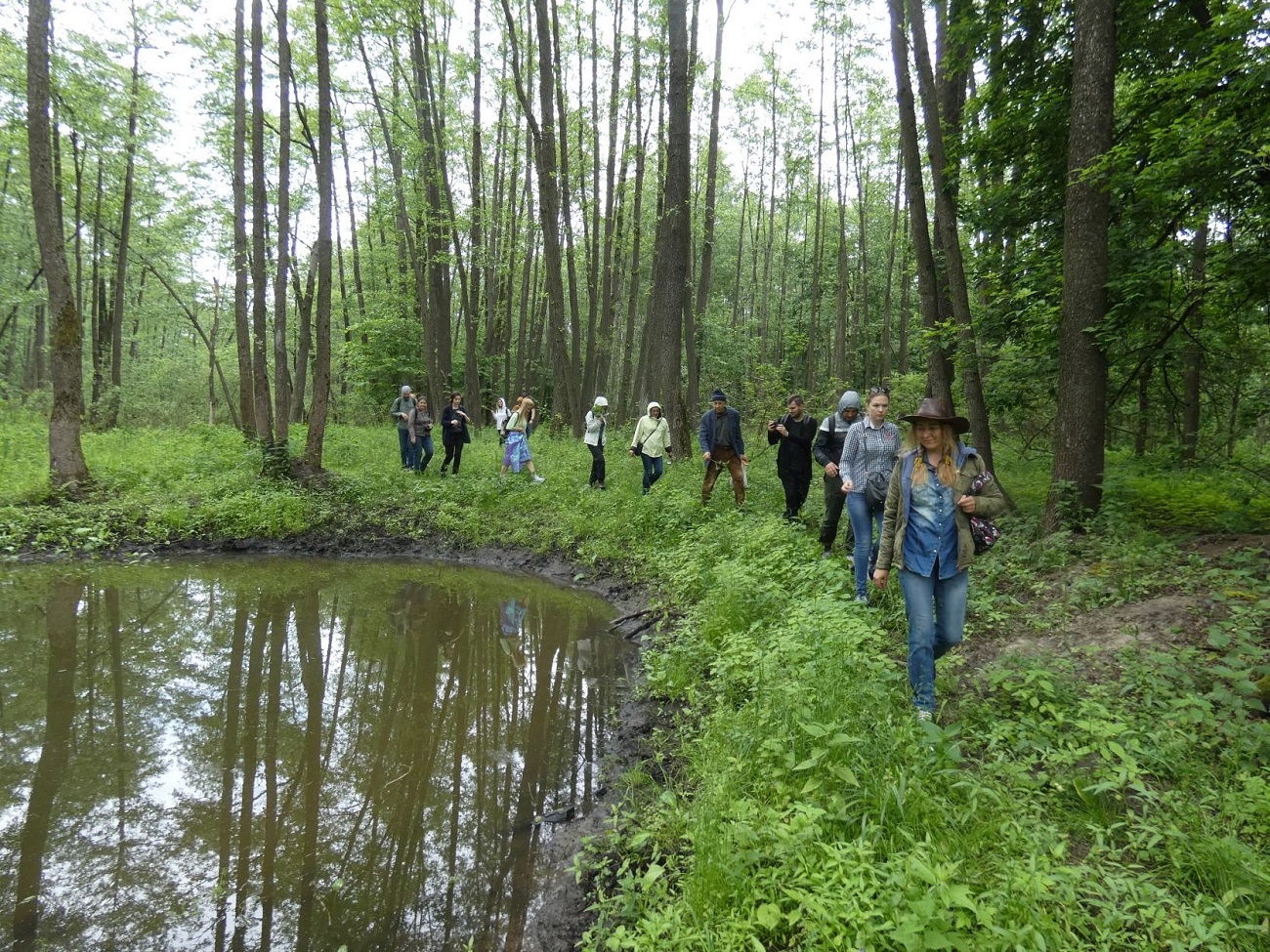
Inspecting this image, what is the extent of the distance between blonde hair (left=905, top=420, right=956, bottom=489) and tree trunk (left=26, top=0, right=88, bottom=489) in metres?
12.3

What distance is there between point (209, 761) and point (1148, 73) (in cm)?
1173

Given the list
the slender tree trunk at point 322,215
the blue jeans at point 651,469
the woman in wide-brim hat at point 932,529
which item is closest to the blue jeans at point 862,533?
the woman in wide-brim hat at point 932,529

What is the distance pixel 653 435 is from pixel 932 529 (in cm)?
718

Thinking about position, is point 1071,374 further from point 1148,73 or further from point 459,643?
point 459,643

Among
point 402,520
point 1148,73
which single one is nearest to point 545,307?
point 402,520

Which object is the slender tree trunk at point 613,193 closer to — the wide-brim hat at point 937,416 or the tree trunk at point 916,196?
the tree trunk at point 916,196

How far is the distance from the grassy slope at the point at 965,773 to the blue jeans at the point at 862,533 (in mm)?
293

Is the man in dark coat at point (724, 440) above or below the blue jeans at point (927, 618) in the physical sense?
above

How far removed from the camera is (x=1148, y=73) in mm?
7512

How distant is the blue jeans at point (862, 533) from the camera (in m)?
6.07

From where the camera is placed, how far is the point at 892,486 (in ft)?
13.8

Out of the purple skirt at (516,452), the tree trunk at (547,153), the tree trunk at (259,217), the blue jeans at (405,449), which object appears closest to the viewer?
the tree trunk at (259,217)

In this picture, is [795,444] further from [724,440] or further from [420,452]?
[420,452]

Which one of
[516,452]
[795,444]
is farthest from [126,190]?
[795,444]
